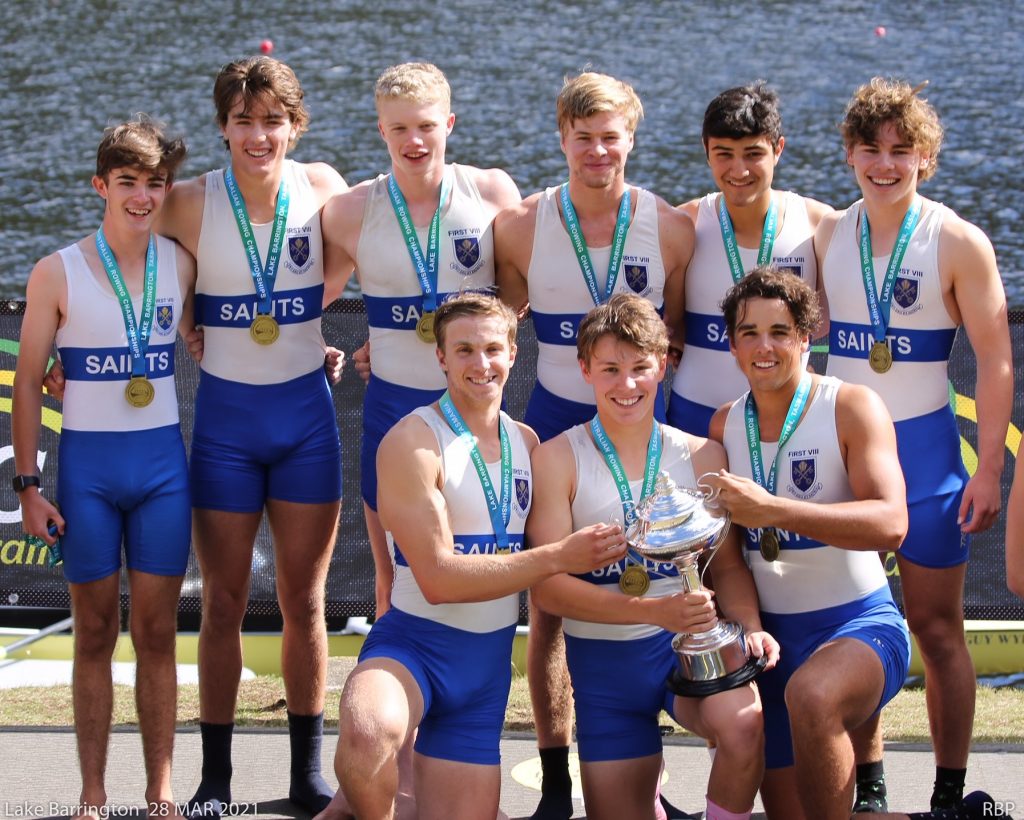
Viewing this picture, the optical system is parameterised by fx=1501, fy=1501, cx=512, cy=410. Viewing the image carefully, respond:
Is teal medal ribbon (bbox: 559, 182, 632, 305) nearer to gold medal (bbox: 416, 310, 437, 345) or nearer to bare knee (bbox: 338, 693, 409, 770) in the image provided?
gold medal (bbox: 416, 310, 437, 345)

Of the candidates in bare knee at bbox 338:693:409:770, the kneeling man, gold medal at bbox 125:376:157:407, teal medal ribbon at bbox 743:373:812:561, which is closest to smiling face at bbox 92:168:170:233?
gold medal at bbox 125:376:157:407

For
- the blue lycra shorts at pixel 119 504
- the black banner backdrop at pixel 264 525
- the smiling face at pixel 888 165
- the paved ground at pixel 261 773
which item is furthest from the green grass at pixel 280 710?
the smiling face at pixel 888 165

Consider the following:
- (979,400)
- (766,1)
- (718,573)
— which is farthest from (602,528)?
(766,1)

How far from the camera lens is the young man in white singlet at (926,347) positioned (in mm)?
4414

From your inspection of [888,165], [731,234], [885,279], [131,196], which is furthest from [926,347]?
[131,196]

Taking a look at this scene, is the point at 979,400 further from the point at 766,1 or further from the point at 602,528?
the point at 766,1

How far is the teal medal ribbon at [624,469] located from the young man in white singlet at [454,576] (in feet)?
0.65

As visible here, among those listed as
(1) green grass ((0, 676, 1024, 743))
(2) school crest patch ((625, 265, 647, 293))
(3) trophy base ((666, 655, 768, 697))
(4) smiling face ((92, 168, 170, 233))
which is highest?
(4) smiling face ((92, 168, 170, 233))

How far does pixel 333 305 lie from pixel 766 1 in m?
20.3

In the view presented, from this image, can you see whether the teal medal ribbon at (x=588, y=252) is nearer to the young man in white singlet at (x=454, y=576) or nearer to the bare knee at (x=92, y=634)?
the young man in white singlet at (x=454, y=576)

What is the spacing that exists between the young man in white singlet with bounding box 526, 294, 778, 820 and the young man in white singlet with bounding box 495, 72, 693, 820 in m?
0.51

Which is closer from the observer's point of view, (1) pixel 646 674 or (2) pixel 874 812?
(1) pixel 646 674

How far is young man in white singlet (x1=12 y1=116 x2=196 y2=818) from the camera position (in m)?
4.32

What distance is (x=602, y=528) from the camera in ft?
12.4
